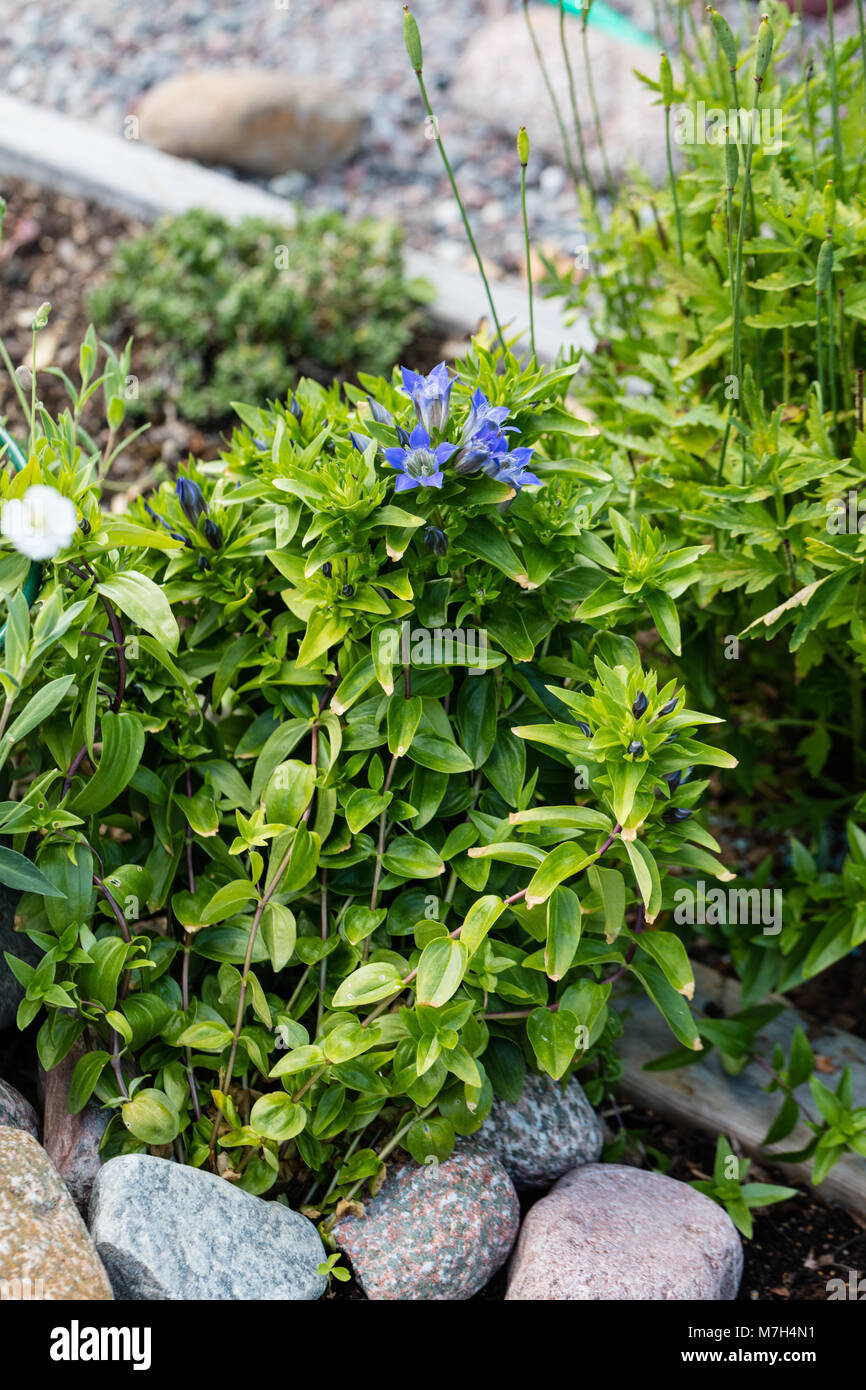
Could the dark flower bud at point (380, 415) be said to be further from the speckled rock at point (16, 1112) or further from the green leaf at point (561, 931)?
the speckled rock at point (16, 1112)

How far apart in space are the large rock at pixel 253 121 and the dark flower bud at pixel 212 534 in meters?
3.59

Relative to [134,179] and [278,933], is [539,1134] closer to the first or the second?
[278,933]

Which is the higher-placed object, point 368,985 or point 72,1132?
point 368,985

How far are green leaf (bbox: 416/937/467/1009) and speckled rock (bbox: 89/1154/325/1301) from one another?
1.40 feet

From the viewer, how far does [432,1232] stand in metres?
1.82

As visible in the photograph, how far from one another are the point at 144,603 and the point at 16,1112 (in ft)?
2.76

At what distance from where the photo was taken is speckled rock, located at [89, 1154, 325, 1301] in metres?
1.64

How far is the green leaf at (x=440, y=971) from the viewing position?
165 cm

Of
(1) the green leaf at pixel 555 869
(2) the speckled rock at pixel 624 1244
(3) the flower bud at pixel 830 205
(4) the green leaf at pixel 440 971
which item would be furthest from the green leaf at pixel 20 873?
(3) the flower bud at pixel 830 205

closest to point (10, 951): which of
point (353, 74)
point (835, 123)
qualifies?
point (835, 123)

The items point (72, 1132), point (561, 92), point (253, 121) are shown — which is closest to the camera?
point (72, 1132)

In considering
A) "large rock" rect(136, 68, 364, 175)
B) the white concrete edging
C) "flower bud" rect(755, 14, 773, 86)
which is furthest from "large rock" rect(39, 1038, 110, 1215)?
"large rock" rect(136, 68, 364, 175)

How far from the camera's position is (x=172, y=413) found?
12.1 ft
